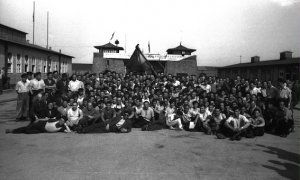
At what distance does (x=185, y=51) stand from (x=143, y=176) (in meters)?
47.2

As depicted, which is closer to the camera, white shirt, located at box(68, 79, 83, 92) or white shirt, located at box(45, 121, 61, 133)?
white shirt, located at box(45, 121, 61, 133)

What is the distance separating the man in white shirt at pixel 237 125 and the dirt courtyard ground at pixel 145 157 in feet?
0.91

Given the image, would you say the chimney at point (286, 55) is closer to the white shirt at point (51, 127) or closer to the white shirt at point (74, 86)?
the white shirt at point (74, 86)

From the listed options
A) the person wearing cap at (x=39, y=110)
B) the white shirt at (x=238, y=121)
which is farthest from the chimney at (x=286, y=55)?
the person wearing cap at (x=39, y=110)

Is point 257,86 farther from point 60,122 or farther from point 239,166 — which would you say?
point 60,122

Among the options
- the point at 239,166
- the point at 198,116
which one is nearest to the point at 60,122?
the point at 198,116

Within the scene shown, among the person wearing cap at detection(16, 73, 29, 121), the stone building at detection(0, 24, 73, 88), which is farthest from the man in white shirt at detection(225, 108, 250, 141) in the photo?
the stone building at detection(0, 24, 73, 88)

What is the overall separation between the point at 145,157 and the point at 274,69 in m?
33.2

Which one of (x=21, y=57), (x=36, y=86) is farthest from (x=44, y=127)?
(x=21, y=57)

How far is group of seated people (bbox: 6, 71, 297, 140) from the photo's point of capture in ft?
27.5

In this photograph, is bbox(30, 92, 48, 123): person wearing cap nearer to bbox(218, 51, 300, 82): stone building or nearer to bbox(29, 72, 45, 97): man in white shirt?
bbox(29, 72, 45, 97): man in white shirt

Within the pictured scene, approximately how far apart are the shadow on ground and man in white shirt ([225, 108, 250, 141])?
3.91 ft

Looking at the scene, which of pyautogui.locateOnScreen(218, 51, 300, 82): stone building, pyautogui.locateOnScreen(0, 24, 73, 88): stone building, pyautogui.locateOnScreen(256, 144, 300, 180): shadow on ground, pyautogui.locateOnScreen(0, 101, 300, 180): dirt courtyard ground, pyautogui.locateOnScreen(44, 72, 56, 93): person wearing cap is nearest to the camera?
pyautogui.locateOnScreen(0, 101, 300, 180): dirt courtyard ground

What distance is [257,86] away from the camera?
10977 mm
